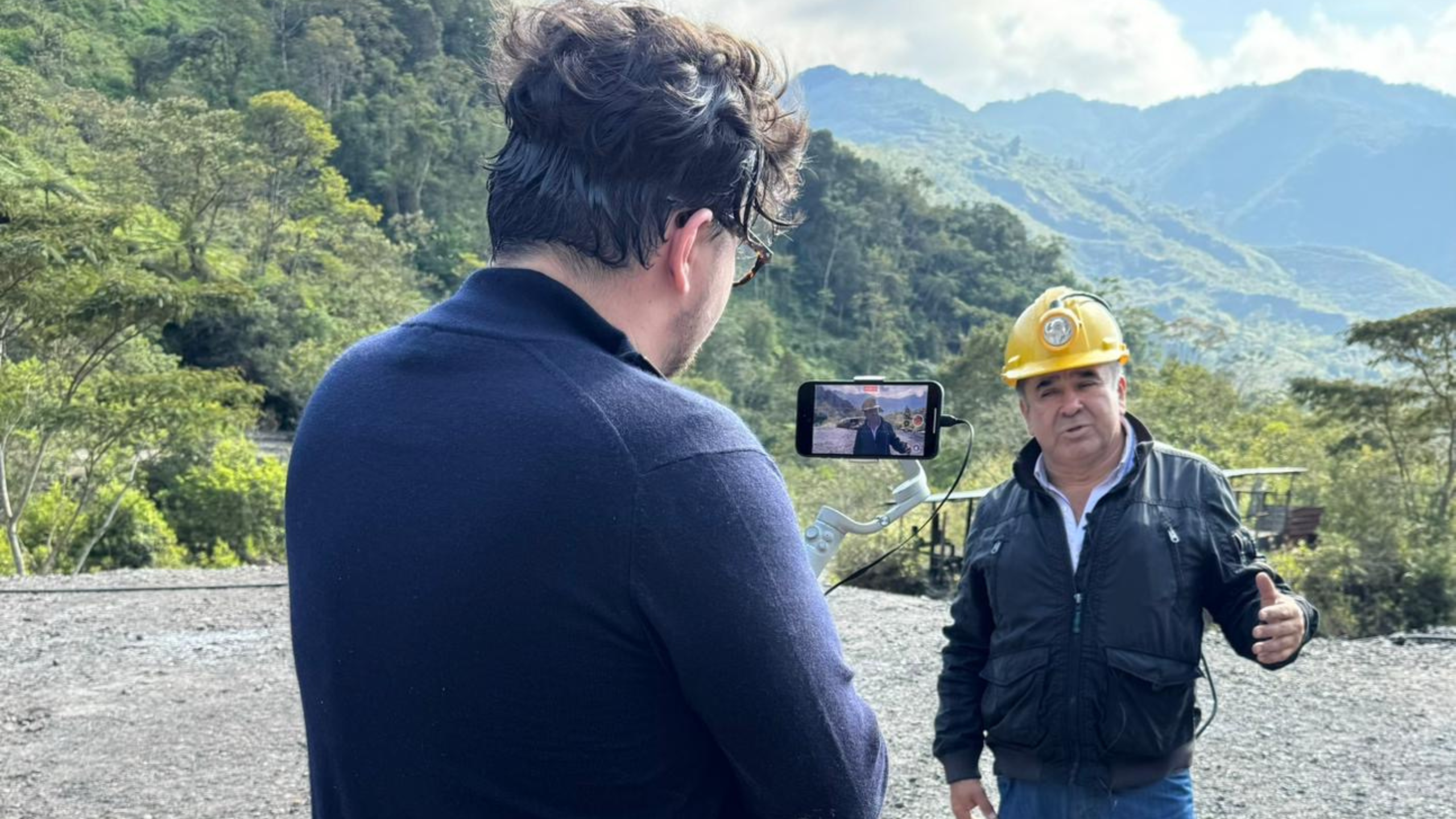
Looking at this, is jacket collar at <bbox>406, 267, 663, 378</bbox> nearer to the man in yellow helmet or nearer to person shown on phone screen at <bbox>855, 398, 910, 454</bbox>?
person shown on phone screen at <bbox>855, 398, 910, 454</bbox>

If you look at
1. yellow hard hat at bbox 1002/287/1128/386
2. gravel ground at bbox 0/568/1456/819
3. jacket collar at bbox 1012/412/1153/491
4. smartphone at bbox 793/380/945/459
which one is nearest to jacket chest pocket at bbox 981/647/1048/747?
jacket collar at bbox 1012/412/1153/491

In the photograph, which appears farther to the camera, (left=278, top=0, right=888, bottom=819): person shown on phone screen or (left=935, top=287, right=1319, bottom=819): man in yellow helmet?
(left=935, top=287, right=1319, bottom=819): man in yellow helmet

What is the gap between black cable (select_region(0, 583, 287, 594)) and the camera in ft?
23.0

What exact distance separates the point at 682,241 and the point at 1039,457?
131cm

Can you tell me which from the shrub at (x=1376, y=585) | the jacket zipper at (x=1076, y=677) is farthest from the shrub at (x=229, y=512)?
the jacket zipper at (x=1076, y=677)

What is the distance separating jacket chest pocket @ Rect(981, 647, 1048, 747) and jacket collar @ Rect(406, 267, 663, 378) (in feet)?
4.01

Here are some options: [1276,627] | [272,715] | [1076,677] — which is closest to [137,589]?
[272,715]

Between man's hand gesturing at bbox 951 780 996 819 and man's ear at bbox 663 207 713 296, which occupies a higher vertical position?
man's ear at bbox 663 207 713 296

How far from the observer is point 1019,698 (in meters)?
1.81

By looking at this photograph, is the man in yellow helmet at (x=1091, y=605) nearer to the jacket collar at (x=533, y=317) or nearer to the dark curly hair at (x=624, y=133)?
the dark curly hair at (x=624, y=133)

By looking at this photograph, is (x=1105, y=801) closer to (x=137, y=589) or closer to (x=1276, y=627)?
(x=1276, y=627)

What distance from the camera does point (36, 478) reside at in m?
11.7

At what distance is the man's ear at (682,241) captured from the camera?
836 millimetres

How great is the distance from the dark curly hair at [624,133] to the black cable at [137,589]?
23.9 ft
